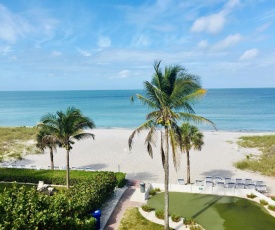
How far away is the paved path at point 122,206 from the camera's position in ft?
45.1

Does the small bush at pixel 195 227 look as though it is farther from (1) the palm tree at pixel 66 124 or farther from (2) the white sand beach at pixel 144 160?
(2) the white sand beach at pixel 144 160

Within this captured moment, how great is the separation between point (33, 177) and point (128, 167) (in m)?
9.77

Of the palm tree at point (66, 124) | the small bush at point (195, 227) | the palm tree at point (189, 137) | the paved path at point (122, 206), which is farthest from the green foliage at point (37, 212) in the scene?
the palm tree at point (189, 137)

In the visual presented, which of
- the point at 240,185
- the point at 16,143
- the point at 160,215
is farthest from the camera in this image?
the point at 16,143

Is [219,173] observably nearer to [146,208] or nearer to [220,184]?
[220,184]

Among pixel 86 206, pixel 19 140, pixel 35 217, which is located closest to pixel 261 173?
pixel 86 206

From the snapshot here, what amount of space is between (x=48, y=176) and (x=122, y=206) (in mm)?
6836

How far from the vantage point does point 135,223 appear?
44.9 ft

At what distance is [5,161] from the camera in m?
28.7

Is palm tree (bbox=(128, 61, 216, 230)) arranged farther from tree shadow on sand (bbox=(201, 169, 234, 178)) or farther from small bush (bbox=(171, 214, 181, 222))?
tree shadow on sand (bbox=(201, 169, 234, 178))

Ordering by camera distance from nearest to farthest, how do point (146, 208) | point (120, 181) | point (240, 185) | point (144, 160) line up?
point (146, 208) → point (120, 181) → point (240, 185) → point (144, 160)

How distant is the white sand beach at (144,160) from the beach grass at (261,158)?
983 millimetres

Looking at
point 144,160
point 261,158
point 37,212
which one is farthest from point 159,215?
point 261,158

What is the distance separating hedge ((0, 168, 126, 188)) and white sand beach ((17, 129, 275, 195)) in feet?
15.2
